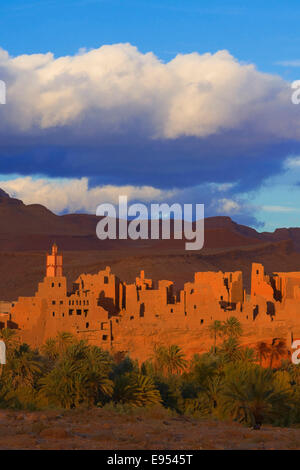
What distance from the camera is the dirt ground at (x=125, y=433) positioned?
16.2 metres

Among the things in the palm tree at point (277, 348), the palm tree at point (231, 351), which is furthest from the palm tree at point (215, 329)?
the palm tree at point (231, 351)

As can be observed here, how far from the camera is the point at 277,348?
47.4 meters

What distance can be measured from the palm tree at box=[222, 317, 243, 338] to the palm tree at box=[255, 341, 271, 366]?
176 centimetres

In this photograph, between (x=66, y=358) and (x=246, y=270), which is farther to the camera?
(x=246, y=270)

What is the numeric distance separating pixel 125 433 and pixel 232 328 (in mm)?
28803

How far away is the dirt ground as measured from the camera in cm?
1620

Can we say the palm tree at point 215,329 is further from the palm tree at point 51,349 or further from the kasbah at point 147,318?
the palm tree at point 51,349

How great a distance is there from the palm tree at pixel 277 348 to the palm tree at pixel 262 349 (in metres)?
0.30

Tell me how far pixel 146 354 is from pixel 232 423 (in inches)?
1001

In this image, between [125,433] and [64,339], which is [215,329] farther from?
[125,433]

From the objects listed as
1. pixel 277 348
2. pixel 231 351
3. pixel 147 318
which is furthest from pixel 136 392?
pixel 277 348

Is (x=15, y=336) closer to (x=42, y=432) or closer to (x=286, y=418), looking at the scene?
(x=286, y=418)

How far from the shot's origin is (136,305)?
48594 mm

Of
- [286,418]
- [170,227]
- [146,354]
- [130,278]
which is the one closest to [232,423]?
[286,418]
